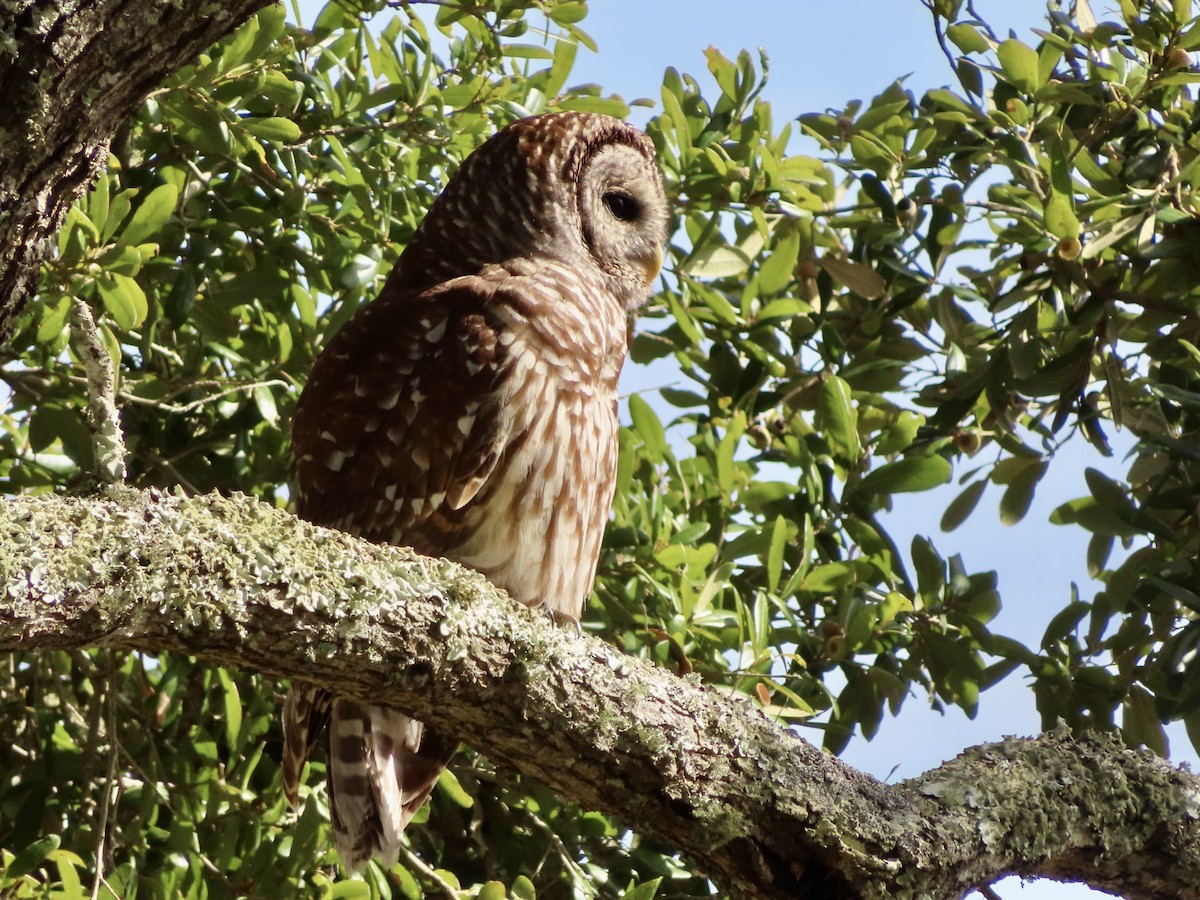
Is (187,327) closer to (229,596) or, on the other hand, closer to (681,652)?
(681,652)

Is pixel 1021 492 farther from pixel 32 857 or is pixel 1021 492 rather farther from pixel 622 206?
pixel 32 857

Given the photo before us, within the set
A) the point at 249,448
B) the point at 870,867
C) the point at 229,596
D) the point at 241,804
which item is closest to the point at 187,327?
the point at 249,448

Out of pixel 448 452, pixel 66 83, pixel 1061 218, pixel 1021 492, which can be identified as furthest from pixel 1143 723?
pixel 66 83

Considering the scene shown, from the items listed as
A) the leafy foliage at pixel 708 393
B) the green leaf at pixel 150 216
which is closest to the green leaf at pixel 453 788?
the leafy foliage at pixel 708 393

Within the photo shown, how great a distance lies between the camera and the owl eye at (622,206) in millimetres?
3820

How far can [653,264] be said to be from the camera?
12.5 ft

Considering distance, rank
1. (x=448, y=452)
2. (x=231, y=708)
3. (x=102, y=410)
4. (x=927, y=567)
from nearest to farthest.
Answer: (x=102, y=410)
(x=448, y=452)
(x=231, y=708)
(x=927, y=567)

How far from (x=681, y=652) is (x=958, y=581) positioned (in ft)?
2.58

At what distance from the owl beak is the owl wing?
2.33 feet

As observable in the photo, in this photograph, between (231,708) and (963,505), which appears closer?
(231,708)

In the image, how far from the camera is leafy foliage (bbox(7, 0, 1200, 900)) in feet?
10.6

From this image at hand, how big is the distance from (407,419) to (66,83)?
1347 mm

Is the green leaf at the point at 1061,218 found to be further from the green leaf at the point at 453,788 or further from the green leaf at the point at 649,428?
the green leaf at the point at 453,788

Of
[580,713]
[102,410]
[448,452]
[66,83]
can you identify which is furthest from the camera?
[448,452]
